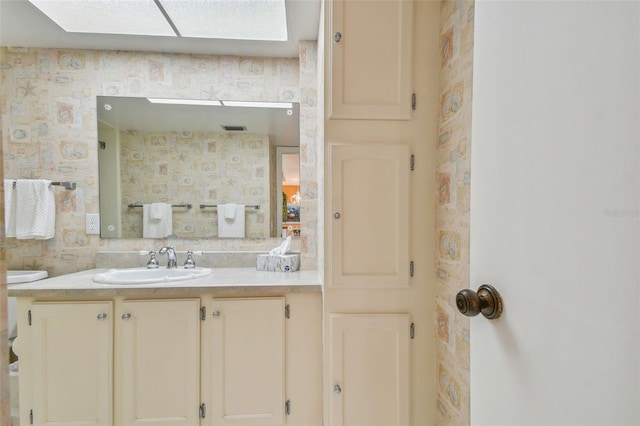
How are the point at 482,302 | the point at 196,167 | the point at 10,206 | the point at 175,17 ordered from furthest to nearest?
the point at 196,167 → the point at 10,206 → the point at 175,17 → the point at 482,302

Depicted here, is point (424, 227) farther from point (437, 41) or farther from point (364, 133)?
point (437, 41)

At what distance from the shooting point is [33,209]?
1940 mm

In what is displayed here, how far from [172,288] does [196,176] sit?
2.96 feet

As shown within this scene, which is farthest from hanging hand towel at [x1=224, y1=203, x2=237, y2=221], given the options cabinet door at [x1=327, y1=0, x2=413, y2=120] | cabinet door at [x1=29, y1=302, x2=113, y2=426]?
cabinet door at [x1=327, y1=0, x2=413, y2=120]

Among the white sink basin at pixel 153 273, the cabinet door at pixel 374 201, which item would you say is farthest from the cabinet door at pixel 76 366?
the cabinet door at pixel 374 201

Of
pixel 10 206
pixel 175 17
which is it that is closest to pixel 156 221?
pixel 10 206

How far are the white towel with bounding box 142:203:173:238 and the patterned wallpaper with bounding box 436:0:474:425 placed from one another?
6.03ft

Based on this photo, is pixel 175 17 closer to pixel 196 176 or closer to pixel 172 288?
pixel 196 176

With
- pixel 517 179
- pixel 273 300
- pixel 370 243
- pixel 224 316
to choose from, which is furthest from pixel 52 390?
pixel 517 179

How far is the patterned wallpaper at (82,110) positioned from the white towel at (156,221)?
7cm

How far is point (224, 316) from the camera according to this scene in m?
1.53

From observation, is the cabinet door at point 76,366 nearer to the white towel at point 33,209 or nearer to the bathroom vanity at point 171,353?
the bathroom vanity at point 171,353

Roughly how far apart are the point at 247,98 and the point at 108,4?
0.89m

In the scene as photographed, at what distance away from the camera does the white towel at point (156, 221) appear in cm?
209
